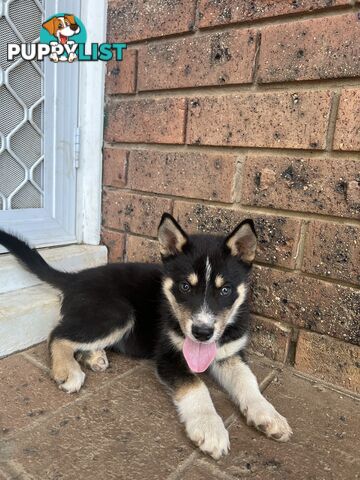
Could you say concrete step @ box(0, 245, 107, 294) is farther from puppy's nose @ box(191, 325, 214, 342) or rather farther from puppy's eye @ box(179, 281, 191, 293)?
puppy's nose @ box(191, 325, 214, 342)

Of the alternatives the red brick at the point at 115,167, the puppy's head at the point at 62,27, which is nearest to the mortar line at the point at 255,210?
the red brick at the point at 115,167

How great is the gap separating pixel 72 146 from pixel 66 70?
1.75 ft

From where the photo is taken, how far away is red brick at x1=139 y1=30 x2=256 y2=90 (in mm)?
2119

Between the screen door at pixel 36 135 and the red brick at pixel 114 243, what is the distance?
26cm

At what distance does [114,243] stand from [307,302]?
1.50 meters

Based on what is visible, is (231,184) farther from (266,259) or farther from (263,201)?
(266,259)

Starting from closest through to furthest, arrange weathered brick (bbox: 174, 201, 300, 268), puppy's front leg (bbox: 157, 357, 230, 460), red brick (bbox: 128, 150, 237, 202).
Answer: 1. puppy's front leg (bbox: 157, 357, 230, 460)
2. weathered brick (bbox: 174, 201, 300, 268)
3. red brick (bbox: 128, 150, 237, 202)

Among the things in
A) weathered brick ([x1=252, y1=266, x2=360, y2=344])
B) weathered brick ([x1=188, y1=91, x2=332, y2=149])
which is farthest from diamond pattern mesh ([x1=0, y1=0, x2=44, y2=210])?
weathered brick ([x1=252, y1=266, x2=360, y2=344])

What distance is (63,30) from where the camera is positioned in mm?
2688

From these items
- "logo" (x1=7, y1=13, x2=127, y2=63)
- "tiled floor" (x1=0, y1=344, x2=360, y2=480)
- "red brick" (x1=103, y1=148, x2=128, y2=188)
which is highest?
"logo" (x1=7, y1=13, x2=127, y2=63)

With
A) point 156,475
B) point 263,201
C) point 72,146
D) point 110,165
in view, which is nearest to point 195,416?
point 156,475

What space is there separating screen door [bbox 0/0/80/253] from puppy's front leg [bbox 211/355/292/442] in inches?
61.2

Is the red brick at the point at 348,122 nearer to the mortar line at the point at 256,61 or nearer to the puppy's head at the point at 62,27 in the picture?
the mortar line at the point at 256,61

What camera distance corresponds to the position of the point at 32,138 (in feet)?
8.76
